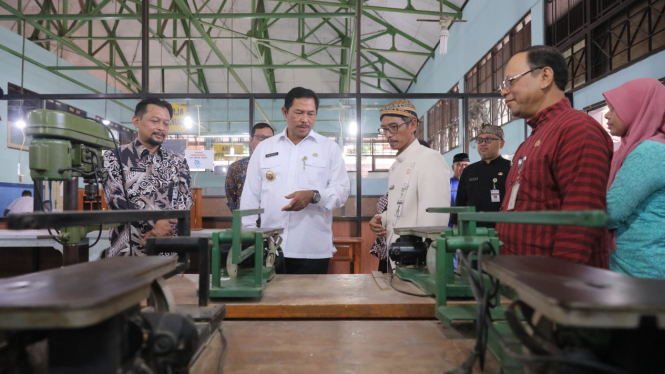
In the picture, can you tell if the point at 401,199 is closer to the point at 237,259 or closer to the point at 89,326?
the point at 237,259

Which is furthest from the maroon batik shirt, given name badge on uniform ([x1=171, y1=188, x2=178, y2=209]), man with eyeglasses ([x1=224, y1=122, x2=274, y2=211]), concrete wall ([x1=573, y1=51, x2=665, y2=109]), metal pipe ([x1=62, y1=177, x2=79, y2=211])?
concrete wall ([x1=573, y1=51, x2=665, y2=109])

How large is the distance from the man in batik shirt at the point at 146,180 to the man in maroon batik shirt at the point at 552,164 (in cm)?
158

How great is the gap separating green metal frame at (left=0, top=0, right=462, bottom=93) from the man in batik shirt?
3796mm

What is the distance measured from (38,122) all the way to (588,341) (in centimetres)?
194

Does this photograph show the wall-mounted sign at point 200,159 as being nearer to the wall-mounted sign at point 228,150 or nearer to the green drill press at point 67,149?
the wall-mounted sign at point 228,150

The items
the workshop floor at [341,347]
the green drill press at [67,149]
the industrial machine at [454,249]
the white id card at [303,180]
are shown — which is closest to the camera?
the industrial machine at [454,249]

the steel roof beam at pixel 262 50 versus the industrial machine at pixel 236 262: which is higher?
the steel roof beam at pixel 262 50

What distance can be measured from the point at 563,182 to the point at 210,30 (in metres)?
8.33

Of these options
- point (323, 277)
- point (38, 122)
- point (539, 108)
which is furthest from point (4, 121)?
point (539, 108)

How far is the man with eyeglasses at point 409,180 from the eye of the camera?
186 centimetres

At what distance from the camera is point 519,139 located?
16.9ft

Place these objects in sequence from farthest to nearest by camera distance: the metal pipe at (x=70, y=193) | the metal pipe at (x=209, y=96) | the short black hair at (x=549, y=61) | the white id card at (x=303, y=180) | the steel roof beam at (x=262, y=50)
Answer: the steel roof beam at (x=262, y=50)
the metal pipe at (x=209, y=96)
the white id card at (x=303, y=180)
the metal pipe at (x=70, y=193)
the short black hair at (x=549, y=61)

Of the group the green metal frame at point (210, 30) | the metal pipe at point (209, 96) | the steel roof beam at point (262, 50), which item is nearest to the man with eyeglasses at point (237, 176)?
the metal pipe at point (209, 96)

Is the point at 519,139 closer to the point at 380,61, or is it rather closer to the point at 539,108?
the point at 539,108
